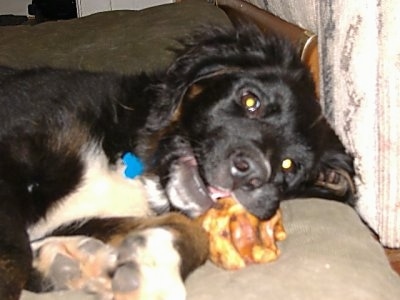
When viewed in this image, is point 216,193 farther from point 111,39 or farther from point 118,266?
point 111,39

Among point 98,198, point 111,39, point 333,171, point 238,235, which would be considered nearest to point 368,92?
point 333,171

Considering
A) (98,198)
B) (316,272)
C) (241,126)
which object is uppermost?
(241,126)

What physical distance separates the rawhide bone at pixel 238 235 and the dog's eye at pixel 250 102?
262mm

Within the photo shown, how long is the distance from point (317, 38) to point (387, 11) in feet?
1.36

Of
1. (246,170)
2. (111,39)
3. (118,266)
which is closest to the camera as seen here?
(118,266)

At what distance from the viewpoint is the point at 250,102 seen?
215 centimetres

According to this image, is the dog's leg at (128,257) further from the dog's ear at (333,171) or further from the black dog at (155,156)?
the dog's ear at (333,171)

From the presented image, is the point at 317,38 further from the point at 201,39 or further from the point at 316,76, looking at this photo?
the point at 201,39

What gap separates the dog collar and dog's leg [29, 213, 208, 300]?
0.16 metres

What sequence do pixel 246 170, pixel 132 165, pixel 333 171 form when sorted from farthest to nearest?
pixel 333 171 → pixel 132 165 → pixel 246 170

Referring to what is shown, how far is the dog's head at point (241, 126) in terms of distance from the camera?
2070 millimetres

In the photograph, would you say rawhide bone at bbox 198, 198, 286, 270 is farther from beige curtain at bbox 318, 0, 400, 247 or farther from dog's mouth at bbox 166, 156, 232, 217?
beige curtain at bbox 318, 0, 400, 247

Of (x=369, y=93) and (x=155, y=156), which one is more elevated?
(x=369, y=93)

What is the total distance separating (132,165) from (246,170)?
0.40 m
